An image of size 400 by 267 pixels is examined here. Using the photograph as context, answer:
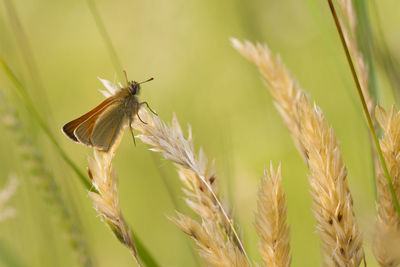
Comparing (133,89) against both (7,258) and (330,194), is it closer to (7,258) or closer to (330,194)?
(7,258)

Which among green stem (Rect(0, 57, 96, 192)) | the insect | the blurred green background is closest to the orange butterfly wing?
the insect

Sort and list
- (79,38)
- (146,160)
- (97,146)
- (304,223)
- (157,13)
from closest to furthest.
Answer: (97,146) < (304,223) < (146,160) < (157,13) < (79,38)

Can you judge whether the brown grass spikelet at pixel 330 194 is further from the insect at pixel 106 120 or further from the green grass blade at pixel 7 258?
the green grass blade at pixel 7 258

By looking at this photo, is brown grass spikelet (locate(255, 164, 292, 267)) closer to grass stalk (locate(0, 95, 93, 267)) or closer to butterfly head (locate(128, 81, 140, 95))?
grass stalk (locate(0, 95, 93, 267))

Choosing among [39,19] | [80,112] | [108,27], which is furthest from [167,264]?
[39,19]

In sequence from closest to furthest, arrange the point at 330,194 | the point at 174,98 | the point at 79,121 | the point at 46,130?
the point at 330,194 < the point at 46,130 < the point at 79,121 < the point at 174,98

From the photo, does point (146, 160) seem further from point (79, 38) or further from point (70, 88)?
point (79, 38)

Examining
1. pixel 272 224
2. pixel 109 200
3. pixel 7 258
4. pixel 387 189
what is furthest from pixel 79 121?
pixel 387 189

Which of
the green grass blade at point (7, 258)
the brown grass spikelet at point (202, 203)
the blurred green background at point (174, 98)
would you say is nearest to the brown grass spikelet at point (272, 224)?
the brown grass spikelet at point (202, 203)
